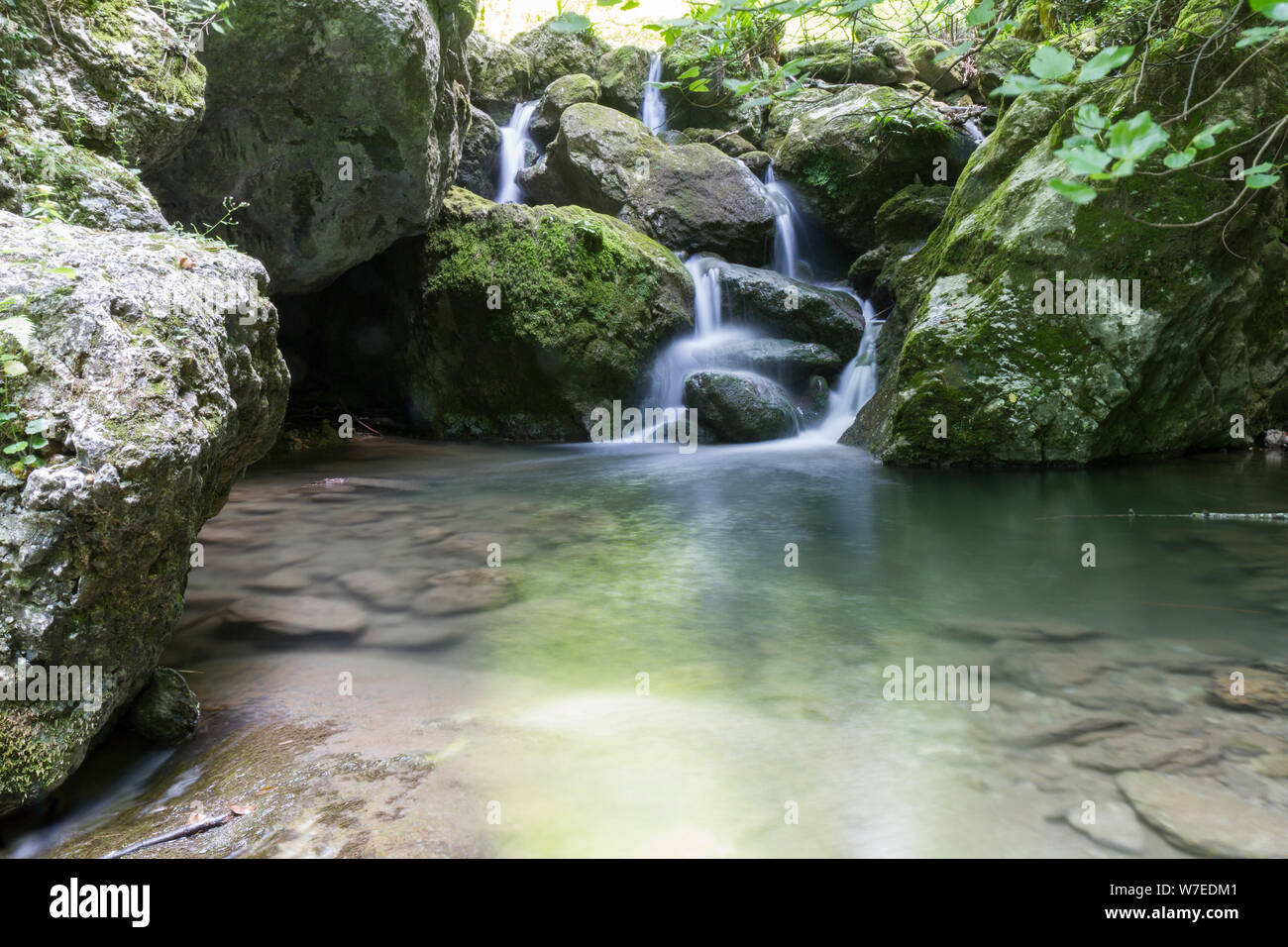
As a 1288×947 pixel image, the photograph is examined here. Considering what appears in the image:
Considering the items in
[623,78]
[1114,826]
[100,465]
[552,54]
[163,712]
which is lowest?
[1114,826]

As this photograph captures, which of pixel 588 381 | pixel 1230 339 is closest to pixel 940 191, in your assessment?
pixel 1230 339

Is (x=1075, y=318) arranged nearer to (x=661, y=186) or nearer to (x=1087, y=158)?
(x=1087, y=158)

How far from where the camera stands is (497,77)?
15555 millimetres

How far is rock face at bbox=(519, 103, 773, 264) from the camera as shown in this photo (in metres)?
13.1

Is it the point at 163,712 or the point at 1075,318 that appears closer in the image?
the point at 163,712

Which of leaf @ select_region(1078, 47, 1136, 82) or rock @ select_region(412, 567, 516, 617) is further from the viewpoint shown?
rock @ select_region(412, 567, 516, 617)

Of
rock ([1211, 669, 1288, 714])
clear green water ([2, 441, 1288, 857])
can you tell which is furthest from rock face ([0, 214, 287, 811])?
rock ([1211, 669, 1288, 714])

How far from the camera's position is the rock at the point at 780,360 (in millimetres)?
11508

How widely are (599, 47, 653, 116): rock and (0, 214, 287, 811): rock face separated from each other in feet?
48.3

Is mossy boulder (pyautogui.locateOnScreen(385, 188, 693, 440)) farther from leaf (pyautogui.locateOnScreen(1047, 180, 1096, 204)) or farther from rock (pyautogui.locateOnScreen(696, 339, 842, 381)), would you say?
leaf (pyautogui.locateOnScreen(1047, 180, 1096, 204))

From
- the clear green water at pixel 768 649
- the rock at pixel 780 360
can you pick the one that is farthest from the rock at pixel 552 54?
the clear green water at pixel 768 649

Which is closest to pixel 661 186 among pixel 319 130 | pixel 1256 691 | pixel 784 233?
pixel 784 233

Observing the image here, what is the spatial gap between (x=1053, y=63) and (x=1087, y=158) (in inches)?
12.7

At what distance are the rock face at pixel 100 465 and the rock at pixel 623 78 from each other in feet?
48.3
